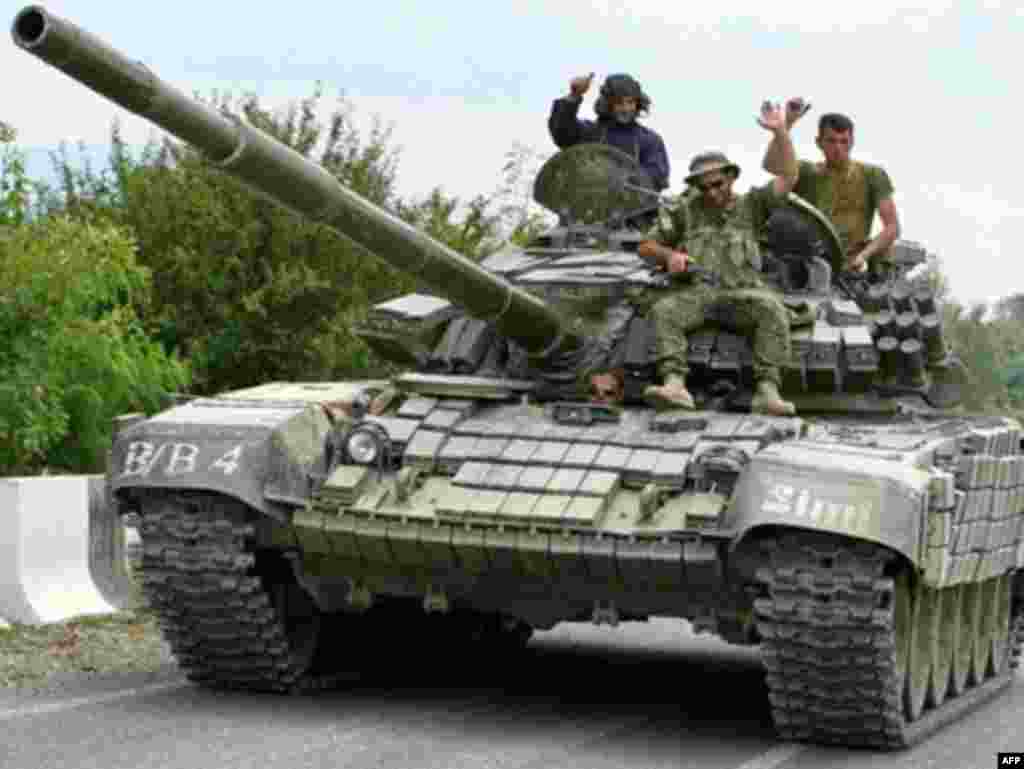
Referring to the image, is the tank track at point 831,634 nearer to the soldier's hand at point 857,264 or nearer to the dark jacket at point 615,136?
the soldier's hand at point 857,264

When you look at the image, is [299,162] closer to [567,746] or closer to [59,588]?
[567,746]

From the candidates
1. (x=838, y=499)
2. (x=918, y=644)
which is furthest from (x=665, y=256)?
(x=838, y=499)

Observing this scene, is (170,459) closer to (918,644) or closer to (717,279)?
(717,279)

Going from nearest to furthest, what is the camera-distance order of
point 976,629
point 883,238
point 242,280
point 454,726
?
point 454,726
point 976,629
point 883,238
point 242,280

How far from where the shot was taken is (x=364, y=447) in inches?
516

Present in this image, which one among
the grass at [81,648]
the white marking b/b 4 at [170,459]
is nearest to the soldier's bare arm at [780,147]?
the white marking b/b 4 at [170,459]

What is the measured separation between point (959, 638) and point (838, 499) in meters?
3.68

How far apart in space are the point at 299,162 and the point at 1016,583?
7117 mm

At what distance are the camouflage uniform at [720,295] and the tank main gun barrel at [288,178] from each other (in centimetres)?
71

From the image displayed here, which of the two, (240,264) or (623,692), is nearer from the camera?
(623,692)

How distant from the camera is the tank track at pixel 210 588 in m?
12.8

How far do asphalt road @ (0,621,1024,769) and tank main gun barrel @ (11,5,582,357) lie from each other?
7.03ft

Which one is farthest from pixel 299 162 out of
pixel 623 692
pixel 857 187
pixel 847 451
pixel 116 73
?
pixel 857 187

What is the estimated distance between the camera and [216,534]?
1281 centimetres
